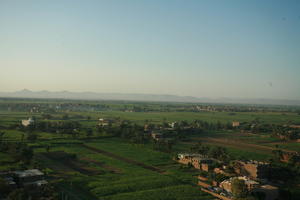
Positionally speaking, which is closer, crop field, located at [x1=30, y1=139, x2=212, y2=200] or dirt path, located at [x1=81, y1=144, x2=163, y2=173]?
crop field, located at [x1=30, y1=139, x2=212, y2=200]

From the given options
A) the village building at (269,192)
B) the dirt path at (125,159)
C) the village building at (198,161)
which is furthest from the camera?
the village building at (198,161)

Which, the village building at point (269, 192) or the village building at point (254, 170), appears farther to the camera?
the village building at point (254, 170)

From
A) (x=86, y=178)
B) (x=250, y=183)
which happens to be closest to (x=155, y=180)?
(x=86, y=178)

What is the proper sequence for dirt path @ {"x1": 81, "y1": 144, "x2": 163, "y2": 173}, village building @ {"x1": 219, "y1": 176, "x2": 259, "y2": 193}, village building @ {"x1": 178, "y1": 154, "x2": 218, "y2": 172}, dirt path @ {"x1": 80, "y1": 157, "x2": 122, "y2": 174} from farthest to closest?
village building @ {"x1": 178, "y1": 154, "x2": 218, "y2": 172}
dirt path @ {"x1": 81, "y1": 144, "x2": 163, "y2": 173}
dirt path @ {"x1": 80, "y1": 157, "x2": 122, "y2": 174}
village building @ {"x1": 219, "y1": 176, "x2": 259, "y2": 193}

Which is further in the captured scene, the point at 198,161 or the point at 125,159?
the point at 125,159

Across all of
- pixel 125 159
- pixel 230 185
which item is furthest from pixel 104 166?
pixel 230 185

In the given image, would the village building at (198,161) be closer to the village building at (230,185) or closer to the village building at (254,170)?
the village building at (254,170)

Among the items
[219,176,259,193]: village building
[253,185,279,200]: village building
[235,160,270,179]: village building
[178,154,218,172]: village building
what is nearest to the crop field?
[178,154,218,172]: village building

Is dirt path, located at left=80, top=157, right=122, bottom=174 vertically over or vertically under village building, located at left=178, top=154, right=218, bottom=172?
under

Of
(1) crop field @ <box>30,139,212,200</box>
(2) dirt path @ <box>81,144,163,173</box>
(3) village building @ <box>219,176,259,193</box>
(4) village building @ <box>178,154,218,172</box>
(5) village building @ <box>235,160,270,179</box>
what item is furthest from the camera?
(4) village building @ <box>178,154,218,172</box>

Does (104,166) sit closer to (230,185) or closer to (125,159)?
(125,159)

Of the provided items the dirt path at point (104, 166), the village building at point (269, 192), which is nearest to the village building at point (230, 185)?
the village building at point (269, 192)

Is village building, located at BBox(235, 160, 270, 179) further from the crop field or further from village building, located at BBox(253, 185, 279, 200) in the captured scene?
village building, located at BBox(253, 185, 279, 200)
